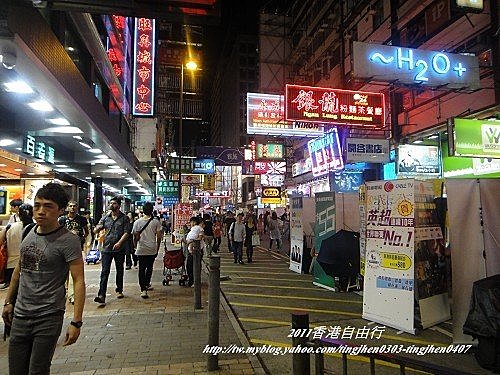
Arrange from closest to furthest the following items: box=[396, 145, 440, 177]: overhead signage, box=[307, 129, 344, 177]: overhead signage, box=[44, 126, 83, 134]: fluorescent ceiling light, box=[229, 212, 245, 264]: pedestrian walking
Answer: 1. box=[44, 126, 83, 134]: fluorescent ceiling light
2. box=[396, 145, 440, 177]: overhead signage
3. box=[307, 129, 344, 177]: overhead signage
4. box=[229, 212, 245, 264]: pedestrian walking

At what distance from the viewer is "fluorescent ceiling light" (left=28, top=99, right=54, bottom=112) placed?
706 centimetres

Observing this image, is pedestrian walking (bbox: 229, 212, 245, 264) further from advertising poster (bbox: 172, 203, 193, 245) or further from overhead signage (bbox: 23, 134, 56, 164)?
overhead signage (bbox: 23, 134, 56, 164)

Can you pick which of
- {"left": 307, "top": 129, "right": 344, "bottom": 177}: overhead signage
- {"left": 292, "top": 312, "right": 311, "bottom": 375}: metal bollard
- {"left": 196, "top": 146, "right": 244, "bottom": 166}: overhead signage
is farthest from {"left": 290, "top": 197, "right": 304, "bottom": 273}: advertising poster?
{"left": 196, "top": 146, "right": 244, "bottom": 166}: overhead signage

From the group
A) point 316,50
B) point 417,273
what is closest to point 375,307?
point 417,273

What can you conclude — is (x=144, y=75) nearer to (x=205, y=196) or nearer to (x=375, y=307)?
(x=375, y=307)

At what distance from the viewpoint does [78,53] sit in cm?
1044

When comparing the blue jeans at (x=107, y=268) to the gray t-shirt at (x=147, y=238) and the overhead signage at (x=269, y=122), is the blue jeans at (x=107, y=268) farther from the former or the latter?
the overhead signage at (x=269, y=122)

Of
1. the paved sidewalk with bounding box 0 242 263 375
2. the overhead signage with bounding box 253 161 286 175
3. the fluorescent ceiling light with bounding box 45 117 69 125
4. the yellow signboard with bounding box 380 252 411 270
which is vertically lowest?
the paved sidewalk with bounding box 0 242 263 375

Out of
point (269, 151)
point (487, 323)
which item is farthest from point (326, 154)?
point (487, 323)

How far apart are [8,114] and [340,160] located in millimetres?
9390

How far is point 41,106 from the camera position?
7363mm

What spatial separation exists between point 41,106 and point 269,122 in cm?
1206

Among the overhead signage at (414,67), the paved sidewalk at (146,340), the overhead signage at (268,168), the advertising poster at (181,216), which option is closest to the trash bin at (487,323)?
the paved sidewalk at (146,340)

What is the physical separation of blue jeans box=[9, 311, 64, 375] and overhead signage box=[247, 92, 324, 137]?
50.9 feet
